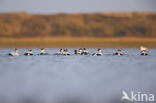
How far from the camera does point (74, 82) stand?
86.2ft

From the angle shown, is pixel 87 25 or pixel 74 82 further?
pixel 87 25

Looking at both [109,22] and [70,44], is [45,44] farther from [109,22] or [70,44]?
[109,22]

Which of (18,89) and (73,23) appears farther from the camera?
(73,23)

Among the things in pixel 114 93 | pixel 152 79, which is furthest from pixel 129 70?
pixel 114 93

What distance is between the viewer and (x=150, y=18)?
110 metres

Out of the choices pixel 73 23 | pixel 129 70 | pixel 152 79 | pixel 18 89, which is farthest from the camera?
pixel 73 23

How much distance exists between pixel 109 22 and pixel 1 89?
86920 mm

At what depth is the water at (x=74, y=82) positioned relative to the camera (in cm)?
2155

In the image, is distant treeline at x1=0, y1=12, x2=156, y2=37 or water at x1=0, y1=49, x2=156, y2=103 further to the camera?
distant treeline at x1=0, y1=12, x2=156, y2=37

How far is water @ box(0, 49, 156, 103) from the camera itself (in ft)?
70.7

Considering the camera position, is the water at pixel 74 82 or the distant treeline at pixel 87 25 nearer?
the water at pixel 74 82

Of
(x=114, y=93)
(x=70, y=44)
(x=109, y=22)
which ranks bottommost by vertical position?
(x=114, y=93)

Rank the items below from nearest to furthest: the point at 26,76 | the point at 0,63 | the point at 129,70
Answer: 1. the point at 26,76
2. the point at 129,70
3. the point at 0,63

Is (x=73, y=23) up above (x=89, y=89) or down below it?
above
